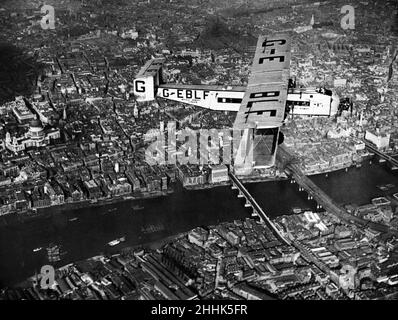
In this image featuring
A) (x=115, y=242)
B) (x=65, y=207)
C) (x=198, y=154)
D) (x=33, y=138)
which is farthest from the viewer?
(x=33, y=138)

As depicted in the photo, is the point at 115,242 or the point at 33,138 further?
the point at 33,138

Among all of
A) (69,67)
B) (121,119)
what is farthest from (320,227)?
(69,67)

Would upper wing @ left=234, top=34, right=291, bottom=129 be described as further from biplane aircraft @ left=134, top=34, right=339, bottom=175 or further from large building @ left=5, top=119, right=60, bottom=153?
large building @ left=5, top=119, right=60, bottom=153

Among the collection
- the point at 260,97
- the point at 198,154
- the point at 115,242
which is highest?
the point at 260,97

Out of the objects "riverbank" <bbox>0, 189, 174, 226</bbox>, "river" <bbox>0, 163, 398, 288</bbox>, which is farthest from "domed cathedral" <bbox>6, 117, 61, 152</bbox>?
"river" <bbox>0, 163, 398, 288</bbox>

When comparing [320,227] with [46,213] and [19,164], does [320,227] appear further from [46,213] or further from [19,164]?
[19,164]

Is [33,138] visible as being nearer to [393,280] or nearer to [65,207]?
[65,207]

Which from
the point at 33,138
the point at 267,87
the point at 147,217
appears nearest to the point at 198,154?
the point at 147,217
